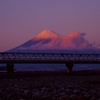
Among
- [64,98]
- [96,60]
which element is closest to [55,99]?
[64,98]

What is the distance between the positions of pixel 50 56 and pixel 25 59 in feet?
22.0

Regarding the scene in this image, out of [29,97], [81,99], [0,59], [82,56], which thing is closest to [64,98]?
[81,99]

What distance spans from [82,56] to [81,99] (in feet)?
174

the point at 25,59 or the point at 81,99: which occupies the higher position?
the point at 25,59

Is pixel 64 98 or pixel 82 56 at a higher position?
pixel 82 56

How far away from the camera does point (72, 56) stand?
208ft

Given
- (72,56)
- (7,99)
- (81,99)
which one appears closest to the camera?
(81,99)

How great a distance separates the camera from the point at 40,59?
182ft

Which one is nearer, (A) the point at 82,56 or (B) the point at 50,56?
(B) the point at 50,56

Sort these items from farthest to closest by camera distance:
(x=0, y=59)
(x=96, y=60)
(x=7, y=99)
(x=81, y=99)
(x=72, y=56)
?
(x=72, y=56) < (x=96, y=60) < (x=0, y=59) < (x=7, y=99) < (x=81, y=99)

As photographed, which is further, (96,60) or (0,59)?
(96,60)

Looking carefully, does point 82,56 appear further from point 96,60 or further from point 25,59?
point 25,59

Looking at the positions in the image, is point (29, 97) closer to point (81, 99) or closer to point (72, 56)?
point (81, 99)

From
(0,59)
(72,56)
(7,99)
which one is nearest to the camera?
(7,99)
